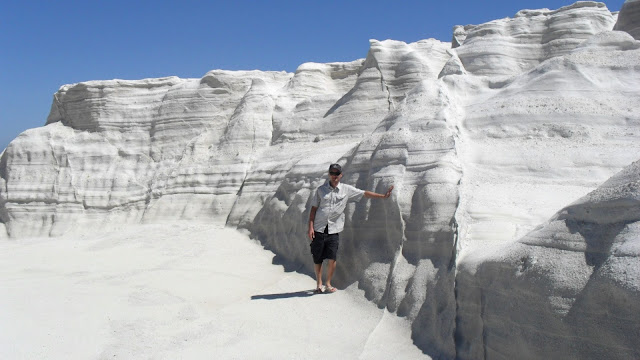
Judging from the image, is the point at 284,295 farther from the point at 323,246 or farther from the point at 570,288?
the point at 570,288

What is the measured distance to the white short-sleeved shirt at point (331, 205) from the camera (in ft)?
19.0

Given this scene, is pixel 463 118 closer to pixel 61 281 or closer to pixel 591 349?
pixel 591 349

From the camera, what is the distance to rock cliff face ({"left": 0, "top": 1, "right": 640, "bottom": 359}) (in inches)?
138

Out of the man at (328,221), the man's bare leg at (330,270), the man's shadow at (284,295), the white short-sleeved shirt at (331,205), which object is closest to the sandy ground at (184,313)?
the man's shadow at (284,295)

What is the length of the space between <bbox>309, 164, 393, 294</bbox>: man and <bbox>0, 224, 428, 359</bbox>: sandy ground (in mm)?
354

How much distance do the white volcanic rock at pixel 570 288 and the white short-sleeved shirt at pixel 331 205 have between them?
200 cm

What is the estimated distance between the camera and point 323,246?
229 inches

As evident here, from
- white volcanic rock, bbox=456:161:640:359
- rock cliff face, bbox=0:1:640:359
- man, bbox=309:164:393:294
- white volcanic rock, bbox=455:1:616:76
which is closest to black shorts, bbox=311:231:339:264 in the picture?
man, bbox=309:164:393:294

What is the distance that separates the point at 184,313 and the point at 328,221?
5.65ft

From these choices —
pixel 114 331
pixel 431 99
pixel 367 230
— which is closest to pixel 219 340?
pixel 114 331

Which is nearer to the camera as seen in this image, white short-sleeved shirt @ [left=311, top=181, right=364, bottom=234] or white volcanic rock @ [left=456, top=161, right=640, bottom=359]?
white volcanic rock @ [left=456, top=161, right=640, bottom=359]

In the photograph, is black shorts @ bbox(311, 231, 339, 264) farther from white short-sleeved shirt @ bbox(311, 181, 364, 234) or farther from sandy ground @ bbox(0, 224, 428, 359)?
sandy ground @ bbox(0, 224, 428, 359)

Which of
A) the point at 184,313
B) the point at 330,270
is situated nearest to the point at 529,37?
the point at 330,270

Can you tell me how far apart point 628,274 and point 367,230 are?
3.17 metres
